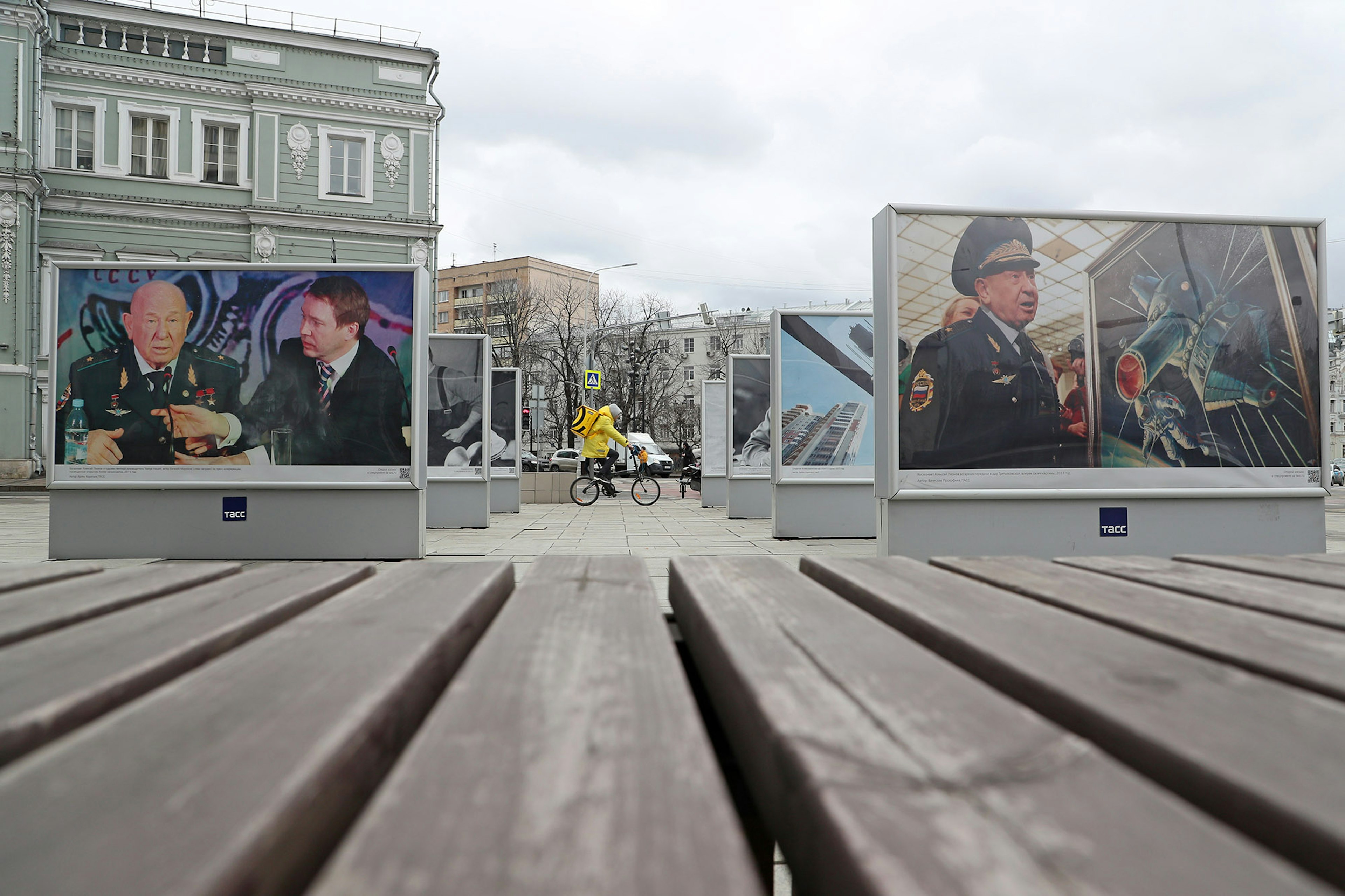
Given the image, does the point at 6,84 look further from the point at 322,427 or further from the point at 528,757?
the point at 528,757

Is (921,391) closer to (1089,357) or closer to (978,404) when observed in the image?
(978,404)

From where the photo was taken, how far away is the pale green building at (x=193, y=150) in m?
22.5

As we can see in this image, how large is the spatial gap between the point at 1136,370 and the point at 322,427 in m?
6.79

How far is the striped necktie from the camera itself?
25.1ft

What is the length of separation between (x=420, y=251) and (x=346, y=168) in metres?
3.13

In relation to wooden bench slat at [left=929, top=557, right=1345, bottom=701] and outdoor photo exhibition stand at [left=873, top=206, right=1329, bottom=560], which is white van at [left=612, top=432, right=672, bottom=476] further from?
wooden bench slat at [left=929, top=557, right=1345, bottom=701]

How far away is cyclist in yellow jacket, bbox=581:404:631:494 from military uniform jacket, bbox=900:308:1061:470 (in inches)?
399

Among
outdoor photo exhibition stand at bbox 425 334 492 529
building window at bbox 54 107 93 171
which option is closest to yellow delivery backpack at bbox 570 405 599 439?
outdoor photo exhibition stand at bbox 425 334 492 529

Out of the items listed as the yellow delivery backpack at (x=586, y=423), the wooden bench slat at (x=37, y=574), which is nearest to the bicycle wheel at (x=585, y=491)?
the yellow delivery backpack at (x=586, y=423)

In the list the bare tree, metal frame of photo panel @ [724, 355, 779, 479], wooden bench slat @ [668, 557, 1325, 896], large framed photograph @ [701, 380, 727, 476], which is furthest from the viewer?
the bare tree

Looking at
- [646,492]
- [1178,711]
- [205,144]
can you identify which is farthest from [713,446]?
[205,144]

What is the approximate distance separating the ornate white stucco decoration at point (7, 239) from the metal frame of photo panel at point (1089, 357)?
24683 mm

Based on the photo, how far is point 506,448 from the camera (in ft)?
51.4

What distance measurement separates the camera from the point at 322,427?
7672mm
